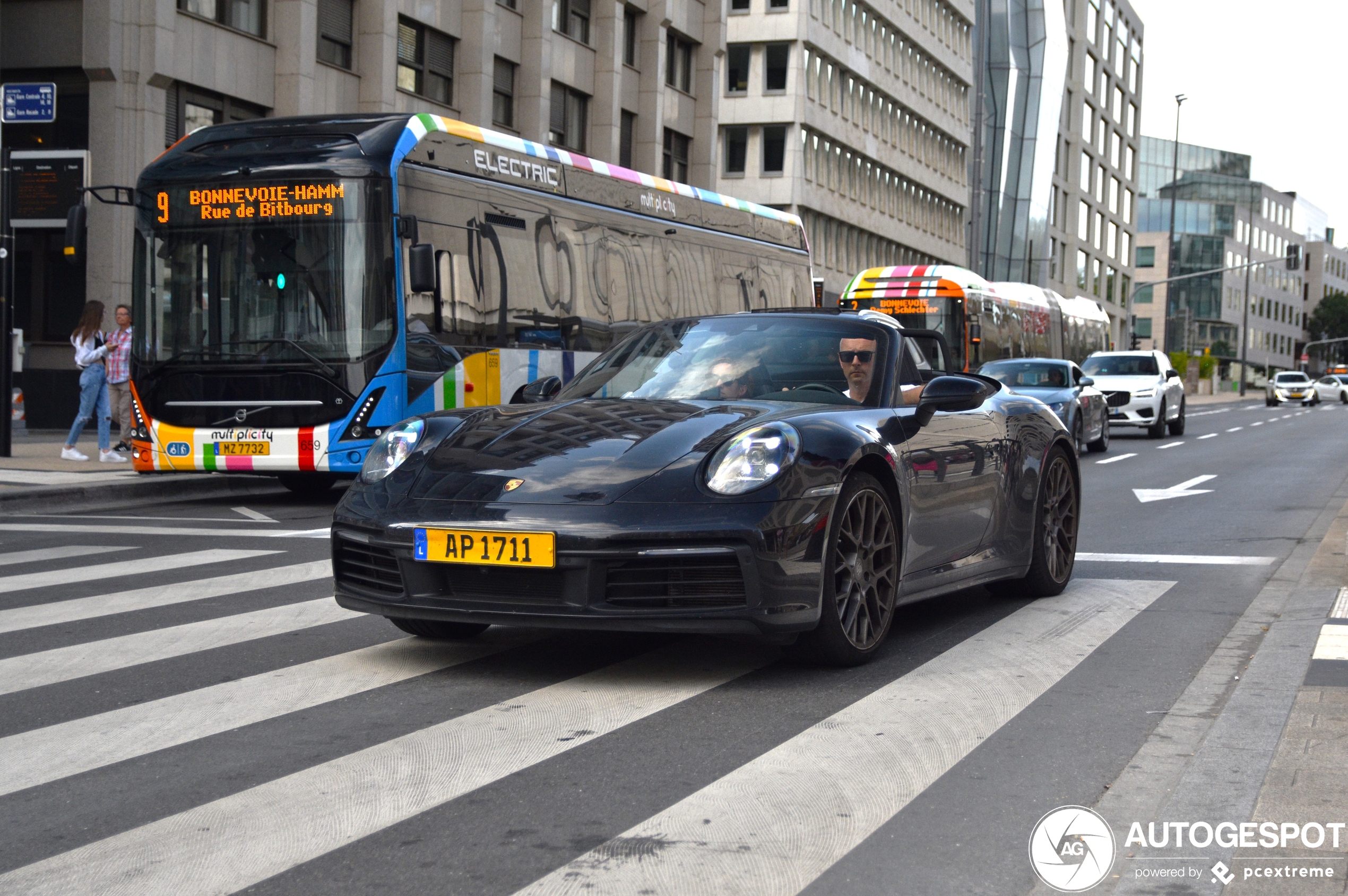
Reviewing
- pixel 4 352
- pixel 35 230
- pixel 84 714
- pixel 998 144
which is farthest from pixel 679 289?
pixel 998 144

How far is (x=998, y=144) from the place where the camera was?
247 ft

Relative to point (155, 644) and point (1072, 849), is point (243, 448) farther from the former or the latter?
point (1072, 849)

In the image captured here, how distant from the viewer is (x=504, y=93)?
31.4 m

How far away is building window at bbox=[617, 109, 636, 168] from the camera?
36094mm

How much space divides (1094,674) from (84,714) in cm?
349

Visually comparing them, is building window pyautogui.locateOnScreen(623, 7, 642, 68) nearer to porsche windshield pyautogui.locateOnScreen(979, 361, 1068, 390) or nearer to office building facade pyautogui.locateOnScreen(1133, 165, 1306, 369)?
porsche windshield pyautogui.locateOnScreen(979, 361, 1068, 390)

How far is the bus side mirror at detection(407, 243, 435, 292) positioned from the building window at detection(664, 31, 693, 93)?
26.5 metres

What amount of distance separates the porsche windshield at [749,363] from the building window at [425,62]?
2217 cm

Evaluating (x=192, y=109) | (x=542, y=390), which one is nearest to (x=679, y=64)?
(x=192, y=109)

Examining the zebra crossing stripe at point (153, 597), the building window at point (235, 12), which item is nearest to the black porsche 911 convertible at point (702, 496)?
the zebra crossing stripe at point (153, 597)

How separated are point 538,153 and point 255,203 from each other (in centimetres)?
344

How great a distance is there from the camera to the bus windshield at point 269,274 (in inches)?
504

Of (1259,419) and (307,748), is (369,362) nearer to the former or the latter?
(307,748)

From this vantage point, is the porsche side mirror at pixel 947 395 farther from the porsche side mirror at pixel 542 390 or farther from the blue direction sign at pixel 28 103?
the blue direction sign at pixel 28 103
